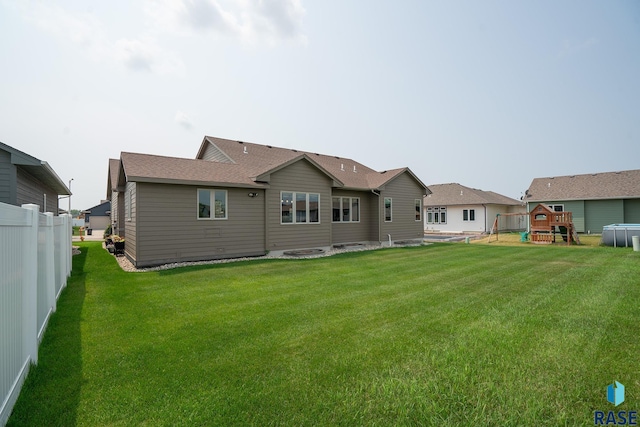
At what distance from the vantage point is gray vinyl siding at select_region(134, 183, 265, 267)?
998 centimetres

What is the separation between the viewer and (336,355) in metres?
3.61

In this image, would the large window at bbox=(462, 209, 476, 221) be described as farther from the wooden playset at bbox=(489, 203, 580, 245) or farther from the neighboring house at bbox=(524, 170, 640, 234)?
the wooden playset at bbox=(489, 203, 580, 245)

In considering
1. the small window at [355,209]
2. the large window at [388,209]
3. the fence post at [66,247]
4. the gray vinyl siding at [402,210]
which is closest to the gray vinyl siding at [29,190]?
the fence post at [66,247]

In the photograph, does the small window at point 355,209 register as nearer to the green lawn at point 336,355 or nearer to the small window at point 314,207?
the small window at point 314,207

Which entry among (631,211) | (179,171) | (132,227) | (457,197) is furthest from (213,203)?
(631,211)

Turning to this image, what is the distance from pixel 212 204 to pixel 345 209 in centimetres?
734

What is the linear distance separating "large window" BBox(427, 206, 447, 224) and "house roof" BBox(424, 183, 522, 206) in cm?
63

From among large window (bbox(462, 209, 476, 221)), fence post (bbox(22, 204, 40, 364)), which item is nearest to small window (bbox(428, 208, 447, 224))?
large window (bbox(462, 209, 476, 221))

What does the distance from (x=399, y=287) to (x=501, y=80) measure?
13740 mm

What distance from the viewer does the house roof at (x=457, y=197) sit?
29150 mm

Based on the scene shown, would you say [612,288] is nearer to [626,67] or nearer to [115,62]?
[626,67]

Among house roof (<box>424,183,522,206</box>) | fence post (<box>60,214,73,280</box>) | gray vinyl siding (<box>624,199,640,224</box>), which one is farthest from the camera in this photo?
house roof (<box>424,183,522,206</box>)

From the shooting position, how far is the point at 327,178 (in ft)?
47.2

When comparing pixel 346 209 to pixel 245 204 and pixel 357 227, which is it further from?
pixel 245 204
